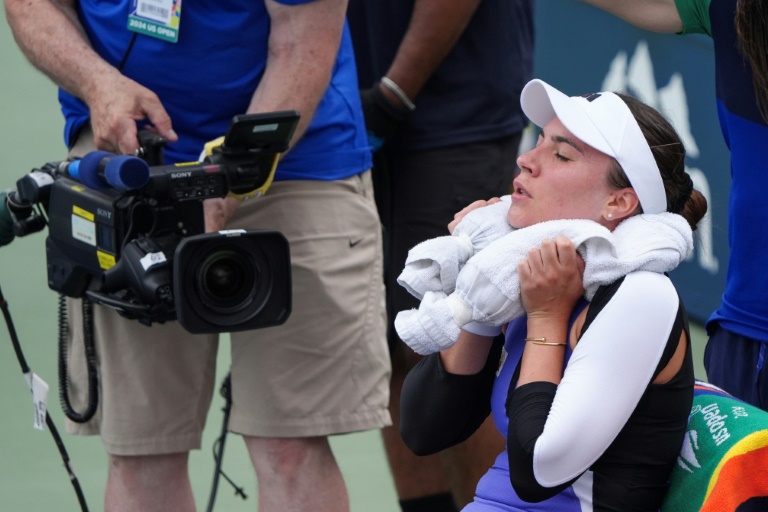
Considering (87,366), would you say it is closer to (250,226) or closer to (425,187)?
(250,226)

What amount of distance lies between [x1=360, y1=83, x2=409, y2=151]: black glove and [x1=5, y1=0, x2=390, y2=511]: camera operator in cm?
31

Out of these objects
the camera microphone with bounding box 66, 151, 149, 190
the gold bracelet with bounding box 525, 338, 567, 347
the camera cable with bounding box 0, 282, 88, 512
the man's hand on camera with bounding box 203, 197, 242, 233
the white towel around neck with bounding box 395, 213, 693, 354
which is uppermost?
the camera microphone with bounding box 66, 151, 149, 190

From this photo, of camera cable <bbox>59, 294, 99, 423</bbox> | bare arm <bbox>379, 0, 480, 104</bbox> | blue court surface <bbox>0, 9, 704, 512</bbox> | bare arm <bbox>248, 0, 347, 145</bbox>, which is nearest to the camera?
bare arm <bbox>248, 0, 347, 145</bbox>

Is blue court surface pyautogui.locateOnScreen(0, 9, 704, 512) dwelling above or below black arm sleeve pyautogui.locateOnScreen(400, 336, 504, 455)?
below

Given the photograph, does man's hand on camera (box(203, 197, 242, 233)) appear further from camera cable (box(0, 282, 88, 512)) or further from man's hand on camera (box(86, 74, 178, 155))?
camera cable (box(0, 282, 88, 512))

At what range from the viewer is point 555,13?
527 centimetres

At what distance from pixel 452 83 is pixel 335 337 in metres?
0.80

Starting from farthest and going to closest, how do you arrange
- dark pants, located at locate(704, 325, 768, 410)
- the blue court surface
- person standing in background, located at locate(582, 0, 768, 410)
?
1. the blue court surface
2. dark pants, located at locate(704, 325, 768, 410)
3. person standing in background, located at locate(582, 0, 768, 410)

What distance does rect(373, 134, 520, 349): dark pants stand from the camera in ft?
9.82

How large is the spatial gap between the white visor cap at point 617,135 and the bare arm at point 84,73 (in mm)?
825

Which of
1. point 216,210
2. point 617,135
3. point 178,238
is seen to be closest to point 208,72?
point 216,210

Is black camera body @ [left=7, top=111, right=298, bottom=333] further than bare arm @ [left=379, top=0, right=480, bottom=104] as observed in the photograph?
No

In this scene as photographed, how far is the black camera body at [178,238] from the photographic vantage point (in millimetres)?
2143

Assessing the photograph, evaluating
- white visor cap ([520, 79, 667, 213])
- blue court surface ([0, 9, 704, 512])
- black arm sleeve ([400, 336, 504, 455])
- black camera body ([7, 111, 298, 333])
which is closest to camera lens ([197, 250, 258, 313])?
black camera body ([7, 111, 298, 333])
